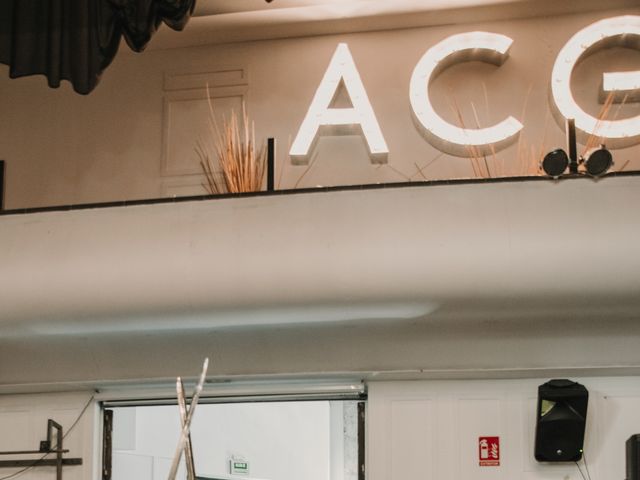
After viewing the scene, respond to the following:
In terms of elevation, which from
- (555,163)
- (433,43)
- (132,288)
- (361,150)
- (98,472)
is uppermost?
(433,43)

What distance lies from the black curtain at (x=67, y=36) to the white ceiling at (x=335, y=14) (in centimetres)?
87

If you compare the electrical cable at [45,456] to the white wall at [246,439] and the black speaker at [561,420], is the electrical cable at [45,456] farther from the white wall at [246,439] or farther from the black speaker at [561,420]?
the black speaker at [561,420]

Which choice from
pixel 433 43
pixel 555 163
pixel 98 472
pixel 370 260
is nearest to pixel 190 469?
pixel 370 260

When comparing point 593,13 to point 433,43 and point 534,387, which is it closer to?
point 433,43

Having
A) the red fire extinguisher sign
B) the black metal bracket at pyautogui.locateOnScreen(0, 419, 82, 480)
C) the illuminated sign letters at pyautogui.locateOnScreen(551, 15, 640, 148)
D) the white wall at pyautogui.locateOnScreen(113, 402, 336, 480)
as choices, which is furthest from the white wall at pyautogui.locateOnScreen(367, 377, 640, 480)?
the white wall at pyautogui.locateOnScreen(113, 402, 336, 480)

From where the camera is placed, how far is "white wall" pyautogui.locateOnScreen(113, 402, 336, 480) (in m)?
8.38

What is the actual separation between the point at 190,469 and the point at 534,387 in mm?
2705

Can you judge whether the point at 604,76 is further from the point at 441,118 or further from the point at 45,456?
the point at 45,456

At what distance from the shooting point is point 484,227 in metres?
4.91

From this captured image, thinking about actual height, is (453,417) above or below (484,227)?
below

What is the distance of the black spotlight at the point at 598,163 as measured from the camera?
16.1 ft

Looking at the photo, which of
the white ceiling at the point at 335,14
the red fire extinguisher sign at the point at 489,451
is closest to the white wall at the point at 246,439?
the red fire extinguisher sign at the point at 489,451

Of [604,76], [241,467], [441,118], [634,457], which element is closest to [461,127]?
[441,118]

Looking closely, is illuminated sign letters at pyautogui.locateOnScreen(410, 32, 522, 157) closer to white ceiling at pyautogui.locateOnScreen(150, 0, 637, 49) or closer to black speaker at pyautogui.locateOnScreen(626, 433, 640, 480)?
white ceiling at pyautogui.locateOnScreen(150, 0, 637, 49)
